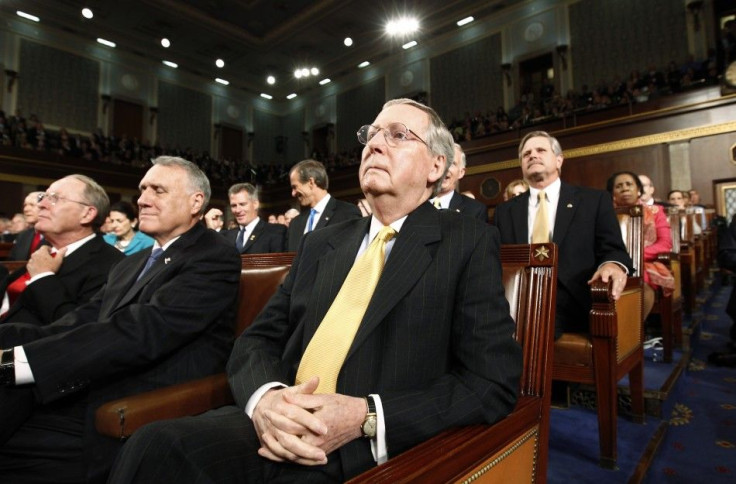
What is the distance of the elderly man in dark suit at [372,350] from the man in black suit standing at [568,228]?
1.06 meters

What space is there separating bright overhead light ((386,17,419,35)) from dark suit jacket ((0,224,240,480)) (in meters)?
12.5

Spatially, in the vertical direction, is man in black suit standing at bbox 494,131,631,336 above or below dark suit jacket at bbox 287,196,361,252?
below

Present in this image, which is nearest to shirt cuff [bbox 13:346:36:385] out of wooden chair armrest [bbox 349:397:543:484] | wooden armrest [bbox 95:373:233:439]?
wooden armrest [bbox 95:373:233:439]

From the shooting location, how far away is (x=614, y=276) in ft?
5.81

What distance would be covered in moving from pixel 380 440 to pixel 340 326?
272 mm

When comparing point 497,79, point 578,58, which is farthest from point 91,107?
point 578,58

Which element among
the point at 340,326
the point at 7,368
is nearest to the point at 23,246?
the point at 7,368

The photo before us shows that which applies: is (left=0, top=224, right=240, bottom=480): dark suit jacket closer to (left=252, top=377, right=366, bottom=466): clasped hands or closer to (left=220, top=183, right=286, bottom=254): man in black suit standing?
(left=252, top=377, right=366, bottom=466): clasped hands

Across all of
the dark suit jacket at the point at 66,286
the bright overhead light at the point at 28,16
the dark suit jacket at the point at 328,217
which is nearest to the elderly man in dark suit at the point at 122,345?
the dark suit jacket at the point at 66,286

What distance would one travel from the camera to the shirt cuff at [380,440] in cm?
84

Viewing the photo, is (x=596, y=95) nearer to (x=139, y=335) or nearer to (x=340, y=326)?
(x=340, y=326)

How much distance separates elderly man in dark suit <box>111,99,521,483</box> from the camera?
84cm

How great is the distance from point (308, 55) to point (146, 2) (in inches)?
199

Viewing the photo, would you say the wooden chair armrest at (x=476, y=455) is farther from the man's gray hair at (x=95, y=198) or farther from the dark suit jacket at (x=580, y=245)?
the man's gray hair at (x=95, y=198)
